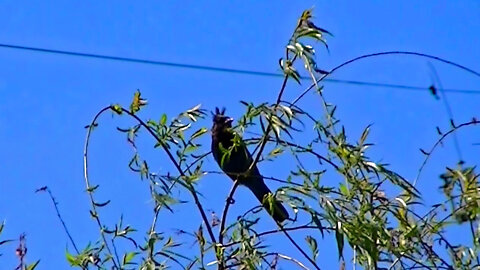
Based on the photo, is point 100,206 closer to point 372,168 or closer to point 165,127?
point 165,127

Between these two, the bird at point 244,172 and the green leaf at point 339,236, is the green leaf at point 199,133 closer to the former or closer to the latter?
the bird at point 244,172

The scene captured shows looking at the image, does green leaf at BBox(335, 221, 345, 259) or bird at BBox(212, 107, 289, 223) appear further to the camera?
bird at BBox(212, 107, 289, 223)

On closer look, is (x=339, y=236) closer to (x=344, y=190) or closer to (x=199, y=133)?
(x=344, y=190)

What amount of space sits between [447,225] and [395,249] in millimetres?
185

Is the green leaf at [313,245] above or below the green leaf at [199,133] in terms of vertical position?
below

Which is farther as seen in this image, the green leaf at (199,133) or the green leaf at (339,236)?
the green leaf at (199,133)

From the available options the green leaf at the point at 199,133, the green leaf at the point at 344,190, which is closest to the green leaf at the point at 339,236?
the green leaf at the point at 344,190

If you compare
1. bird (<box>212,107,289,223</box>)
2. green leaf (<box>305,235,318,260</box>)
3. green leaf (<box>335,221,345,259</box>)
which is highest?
bird (<box>212,107,289,223</box>)

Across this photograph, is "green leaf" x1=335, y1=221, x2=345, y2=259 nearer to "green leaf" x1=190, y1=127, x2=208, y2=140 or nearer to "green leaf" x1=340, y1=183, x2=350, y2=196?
"green leaf" x1=340, y1=183, x2=350, y2=196

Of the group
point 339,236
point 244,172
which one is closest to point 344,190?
point 339,236

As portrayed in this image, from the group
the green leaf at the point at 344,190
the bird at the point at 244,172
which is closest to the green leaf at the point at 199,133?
the bird at the point at 244,172

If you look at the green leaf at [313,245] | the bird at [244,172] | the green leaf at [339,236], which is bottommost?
the green leaf at [339,236]

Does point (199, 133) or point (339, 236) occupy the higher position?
point (199, 133)

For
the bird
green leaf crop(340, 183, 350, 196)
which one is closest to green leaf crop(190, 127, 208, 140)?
the bird
